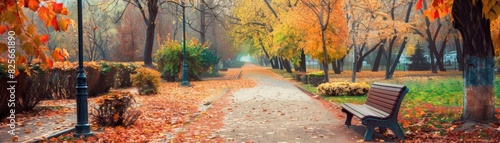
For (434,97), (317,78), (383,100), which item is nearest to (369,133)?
(383,100)

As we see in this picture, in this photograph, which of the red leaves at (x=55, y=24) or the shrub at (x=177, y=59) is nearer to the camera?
the red leaves at (x=55, y=24)

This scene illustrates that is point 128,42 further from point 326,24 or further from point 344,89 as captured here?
point 344,89

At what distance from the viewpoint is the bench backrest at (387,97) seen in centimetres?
790

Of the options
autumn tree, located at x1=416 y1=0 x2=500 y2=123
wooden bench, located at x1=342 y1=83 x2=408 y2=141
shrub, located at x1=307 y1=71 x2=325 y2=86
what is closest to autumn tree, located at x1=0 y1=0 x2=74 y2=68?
wooden bench, located at x1=342 y1=83 x2=408 y2=141

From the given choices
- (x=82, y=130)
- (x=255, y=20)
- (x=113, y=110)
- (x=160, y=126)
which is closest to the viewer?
(x=82, y=130)

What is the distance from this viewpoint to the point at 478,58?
8.91 meters

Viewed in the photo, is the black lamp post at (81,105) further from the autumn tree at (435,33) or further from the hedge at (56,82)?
the autumn tree at (435,33)

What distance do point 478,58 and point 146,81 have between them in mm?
14694

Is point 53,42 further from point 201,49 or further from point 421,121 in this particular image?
point 421,121

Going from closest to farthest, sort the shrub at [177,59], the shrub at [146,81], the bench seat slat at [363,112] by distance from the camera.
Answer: the bench seat slat at [363,112] → the shrub at [146,81] → the shrub at [177,59]

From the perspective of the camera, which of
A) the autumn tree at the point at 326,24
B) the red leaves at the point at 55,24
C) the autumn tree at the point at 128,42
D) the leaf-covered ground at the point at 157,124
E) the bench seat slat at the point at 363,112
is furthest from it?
the autumn tree at the point at 128,42

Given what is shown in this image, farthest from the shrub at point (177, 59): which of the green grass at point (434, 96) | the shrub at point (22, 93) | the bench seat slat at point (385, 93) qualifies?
the bench seat slat at point (385, 93)

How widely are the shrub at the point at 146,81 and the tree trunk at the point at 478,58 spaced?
14.2 meters

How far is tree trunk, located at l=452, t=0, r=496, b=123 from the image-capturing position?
Result: 883 centimetres
